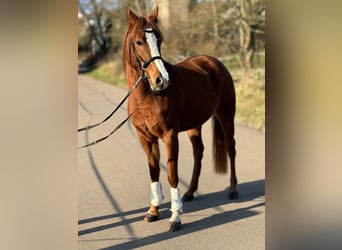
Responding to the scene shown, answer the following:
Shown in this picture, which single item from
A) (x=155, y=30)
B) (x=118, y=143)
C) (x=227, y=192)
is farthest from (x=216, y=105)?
(x=118, y=143)

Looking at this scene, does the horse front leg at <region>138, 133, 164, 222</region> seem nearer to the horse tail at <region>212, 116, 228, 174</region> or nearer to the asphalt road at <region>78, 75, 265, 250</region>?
the asphalt road at <region>78, 75, 265, 250</region>

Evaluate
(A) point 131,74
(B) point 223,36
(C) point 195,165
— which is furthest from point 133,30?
(B) point 223,36

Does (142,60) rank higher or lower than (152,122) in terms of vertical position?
higher

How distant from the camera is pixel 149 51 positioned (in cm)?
339

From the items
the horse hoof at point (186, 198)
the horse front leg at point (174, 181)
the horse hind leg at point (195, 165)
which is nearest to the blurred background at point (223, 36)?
the horse hind leg at point (195, 165)

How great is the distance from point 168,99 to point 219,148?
148cm

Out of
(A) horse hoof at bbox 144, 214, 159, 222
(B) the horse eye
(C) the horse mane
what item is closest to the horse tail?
(A) horse hoof at bbox 144, 214, 159, 222

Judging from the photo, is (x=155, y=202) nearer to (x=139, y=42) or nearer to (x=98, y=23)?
(x=139, y=42)

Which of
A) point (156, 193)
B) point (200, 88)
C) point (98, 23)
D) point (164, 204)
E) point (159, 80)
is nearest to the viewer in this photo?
point (159, 80)

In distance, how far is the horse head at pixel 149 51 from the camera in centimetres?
335

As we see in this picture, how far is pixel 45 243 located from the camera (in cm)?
159

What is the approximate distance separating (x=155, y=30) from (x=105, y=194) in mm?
2230

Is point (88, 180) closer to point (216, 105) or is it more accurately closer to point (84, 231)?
point (84, 231)

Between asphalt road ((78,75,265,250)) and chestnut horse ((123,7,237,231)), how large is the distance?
20cm
